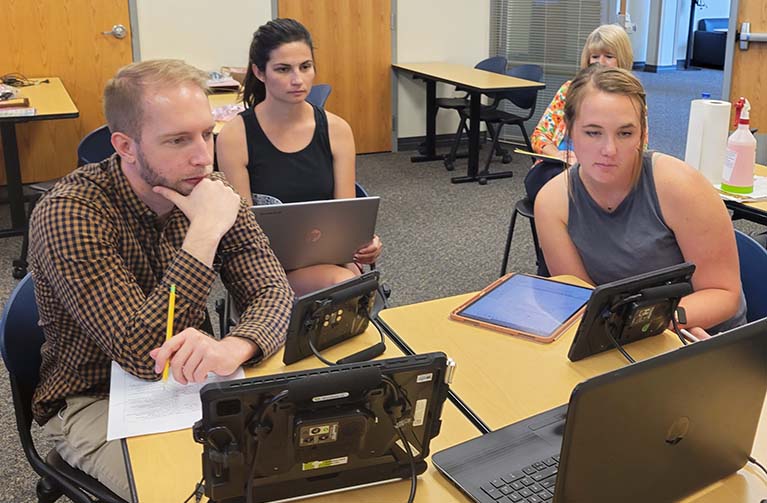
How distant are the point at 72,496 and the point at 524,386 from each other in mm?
909

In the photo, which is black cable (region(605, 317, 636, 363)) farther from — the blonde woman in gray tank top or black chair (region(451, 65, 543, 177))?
black chair (region(451, 65, 543, 177))

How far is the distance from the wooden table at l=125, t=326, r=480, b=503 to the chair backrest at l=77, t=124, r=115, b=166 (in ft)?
8.11

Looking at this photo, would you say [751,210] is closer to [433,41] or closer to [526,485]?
[526,485]

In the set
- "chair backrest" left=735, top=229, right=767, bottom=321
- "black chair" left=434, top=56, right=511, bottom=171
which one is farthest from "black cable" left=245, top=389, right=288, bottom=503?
"black chair" left=434, top=56, right=511, bottom=171

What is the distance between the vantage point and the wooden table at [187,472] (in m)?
1.14

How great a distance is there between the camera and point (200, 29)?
571 cm

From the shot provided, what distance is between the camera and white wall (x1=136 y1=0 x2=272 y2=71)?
5551mm

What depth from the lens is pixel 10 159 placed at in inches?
169

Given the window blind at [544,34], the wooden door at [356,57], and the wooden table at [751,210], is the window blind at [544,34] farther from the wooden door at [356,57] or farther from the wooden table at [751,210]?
the wooden table at [751,210]

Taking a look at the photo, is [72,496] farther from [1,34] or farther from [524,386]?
[1,34]

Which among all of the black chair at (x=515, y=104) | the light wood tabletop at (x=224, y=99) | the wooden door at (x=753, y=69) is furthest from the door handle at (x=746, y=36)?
the light wood tabletop at (x=224, y=99)

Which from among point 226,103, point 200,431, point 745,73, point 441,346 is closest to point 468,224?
point 226,103

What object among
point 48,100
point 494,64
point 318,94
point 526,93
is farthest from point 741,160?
point 494,64

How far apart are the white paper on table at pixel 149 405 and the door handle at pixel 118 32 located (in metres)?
4.48
